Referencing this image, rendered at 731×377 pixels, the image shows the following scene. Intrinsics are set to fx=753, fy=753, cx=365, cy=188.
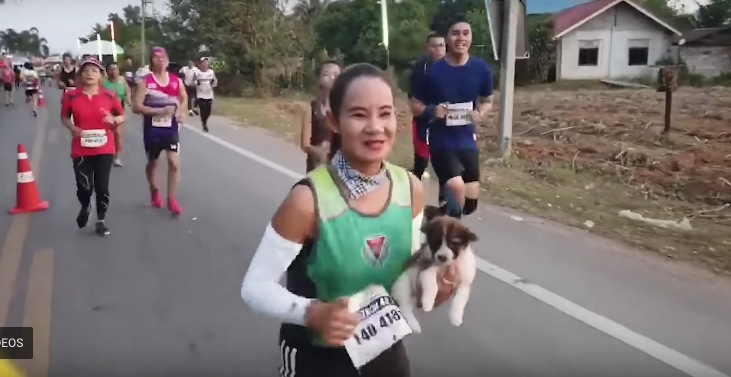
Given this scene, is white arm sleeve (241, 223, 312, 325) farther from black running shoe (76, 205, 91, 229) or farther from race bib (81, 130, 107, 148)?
black running shoe (76, 205, 91, 229)

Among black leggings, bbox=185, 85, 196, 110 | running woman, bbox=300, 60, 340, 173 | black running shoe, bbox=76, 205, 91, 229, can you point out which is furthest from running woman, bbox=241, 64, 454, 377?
black leggings, bbox=185, 85, 196, 110

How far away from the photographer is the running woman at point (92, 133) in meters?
7.29

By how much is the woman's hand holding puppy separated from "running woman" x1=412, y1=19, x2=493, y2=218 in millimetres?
4026

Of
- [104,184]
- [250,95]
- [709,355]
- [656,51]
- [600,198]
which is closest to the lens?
[709,355]

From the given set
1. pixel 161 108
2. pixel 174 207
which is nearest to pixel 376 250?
pixel 161 108

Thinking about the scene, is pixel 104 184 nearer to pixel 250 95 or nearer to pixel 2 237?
pixel 2 237

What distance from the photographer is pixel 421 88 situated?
630 centimetres

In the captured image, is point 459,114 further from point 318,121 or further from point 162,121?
point 162,121

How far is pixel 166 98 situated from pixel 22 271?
2445 mm

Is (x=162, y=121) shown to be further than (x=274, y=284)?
Yes

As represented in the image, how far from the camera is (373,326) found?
6.94ft

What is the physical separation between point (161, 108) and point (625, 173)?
6599 mm

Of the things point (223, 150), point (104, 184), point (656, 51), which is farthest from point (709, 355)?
point (656, 51)

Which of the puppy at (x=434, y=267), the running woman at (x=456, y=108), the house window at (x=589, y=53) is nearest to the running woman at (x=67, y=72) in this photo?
the running woman at (x=456, y=108)
